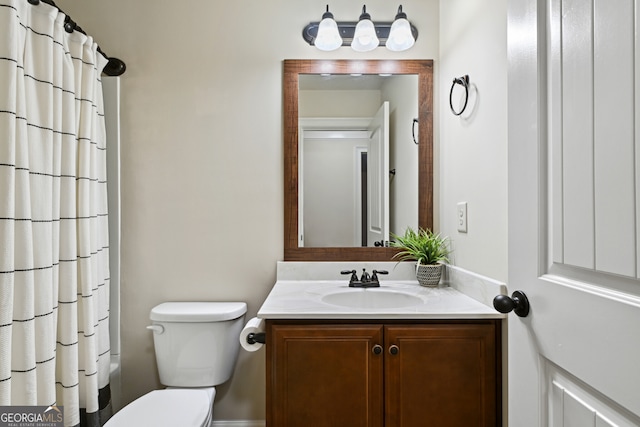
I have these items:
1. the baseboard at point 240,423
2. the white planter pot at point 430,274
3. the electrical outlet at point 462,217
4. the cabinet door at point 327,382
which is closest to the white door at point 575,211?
the cabinet door at point 327,382

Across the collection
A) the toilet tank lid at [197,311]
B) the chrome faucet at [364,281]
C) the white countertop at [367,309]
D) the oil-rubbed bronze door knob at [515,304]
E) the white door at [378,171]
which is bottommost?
the toilet tank lid at [197,311]

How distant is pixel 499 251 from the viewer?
4.20ft

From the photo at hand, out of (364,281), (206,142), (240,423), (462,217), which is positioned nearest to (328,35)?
(206,142)

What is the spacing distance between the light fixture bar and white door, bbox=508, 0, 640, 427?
3.41 ft

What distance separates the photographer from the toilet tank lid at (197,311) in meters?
1.66

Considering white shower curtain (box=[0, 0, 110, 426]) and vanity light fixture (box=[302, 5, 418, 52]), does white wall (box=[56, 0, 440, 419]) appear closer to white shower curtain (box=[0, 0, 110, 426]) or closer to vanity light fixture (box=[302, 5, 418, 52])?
vanity light fixture (box=[302, 5, 418, 52])

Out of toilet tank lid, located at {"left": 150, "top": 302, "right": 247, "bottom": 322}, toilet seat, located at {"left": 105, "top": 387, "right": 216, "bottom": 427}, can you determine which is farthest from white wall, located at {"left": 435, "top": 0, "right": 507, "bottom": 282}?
toilet seat, located at {"left": 105, "top": 387, "right": 216, "bottom": 427}

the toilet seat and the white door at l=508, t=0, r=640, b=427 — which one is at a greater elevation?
the white door at l=508, t=0, r=640, b=427

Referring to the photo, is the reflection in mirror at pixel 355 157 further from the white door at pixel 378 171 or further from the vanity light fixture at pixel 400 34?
the vanity light fixture at pixel 400 34

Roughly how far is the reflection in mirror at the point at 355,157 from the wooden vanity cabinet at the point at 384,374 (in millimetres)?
658

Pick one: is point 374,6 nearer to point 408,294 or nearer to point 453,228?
point 453,228

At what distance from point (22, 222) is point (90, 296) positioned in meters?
0.44

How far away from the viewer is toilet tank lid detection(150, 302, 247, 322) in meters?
1.66

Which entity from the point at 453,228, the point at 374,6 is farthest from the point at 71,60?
the point at 453,228
